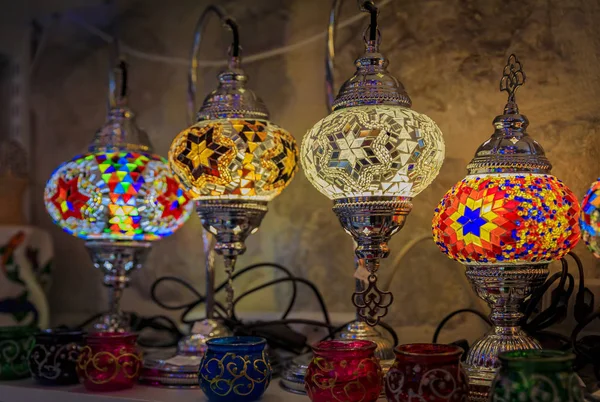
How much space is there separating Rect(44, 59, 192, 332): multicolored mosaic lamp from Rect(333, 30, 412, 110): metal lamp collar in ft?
1.23

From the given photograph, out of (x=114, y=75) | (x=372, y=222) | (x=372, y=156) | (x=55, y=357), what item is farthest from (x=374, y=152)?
(x=114, y=75)

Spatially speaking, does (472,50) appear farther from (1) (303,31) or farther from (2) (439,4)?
(1) (303,31)

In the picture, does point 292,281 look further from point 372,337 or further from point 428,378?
point 428,378

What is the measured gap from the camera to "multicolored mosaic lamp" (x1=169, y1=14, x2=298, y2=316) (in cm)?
103

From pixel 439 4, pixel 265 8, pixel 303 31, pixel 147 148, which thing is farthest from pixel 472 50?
pixel 147 148

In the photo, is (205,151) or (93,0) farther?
(93,0)

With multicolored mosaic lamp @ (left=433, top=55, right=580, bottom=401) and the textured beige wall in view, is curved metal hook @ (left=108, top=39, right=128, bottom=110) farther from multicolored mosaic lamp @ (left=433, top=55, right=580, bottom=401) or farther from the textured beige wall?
multicolored mosaic lamp @ (left=433, top=55, right=580, bottom=401)

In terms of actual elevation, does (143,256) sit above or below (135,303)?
above

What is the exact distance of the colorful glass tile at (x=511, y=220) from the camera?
0.85m

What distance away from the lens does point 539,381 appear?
2.41ft

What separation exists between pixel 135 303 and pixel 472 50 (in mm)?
938

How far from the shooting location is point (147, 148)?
4.25 ft

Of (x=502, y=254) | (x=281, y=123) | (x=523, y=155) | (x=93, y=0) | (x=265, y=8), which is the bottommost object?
(x=502, y=254)

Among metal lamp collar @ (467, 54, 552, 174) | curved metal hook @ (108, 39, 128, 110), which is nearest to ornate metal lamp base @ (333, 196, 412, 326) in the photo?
metal lamp collar @ (467, 54, 552, 174)
